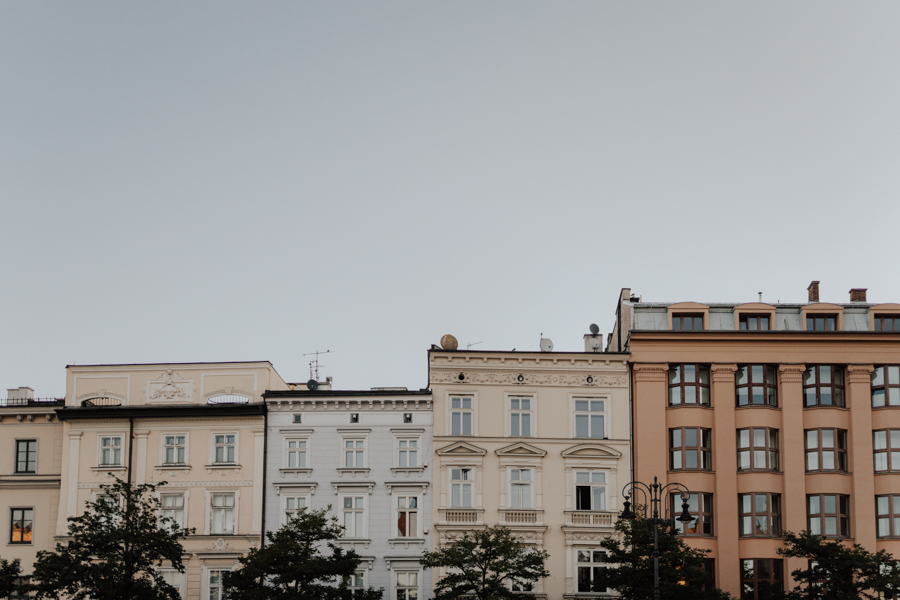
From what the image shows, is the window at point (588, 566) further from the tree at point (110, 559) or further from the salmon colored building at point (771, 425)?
the tree at point (110, 559)

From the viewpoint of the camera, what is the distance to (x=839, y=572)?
47.0m

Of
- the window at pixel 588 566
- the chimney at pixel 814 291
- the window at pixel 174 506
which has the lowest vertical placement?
the window at pixel 588 566

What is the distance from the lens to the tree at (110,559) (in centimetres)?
4419

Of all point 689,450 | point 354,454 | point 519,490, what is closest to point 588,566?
point 519,490

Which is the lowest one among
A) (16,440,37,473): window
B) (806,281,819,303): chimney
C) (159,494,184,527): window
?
(159,494,184,527): window

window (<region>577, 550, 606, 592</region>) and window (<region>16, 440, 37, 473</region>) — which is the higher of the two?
window (<region>16, 440, 37, 473</region>)

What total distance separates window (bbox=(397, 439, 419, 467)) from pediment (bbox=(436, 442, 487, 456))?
1.18m

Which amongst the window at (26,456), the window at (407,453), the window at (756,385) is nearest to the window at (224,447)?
the window at (407,453)

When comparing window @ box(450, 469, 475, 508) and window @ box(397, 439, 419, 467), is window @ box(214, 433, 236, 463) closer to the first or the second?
window @ box(397, 439, 419, 467)

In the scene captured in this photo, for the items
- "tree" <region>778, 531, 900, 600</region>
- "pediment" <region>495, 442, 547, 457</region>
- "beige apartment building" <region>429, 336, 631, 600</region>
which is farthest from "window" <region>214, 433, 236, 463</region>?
"tree" <region>778, 531, 900, 600</region>

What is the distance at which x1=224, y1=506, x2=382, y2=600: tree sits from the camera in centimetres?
4509

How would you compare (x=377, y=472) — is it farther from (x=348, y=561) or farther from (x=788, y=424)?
(x=788, y=424)

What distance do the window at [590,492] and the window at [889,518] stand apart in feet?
45.0

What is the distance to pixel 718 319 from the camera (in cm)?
5600
